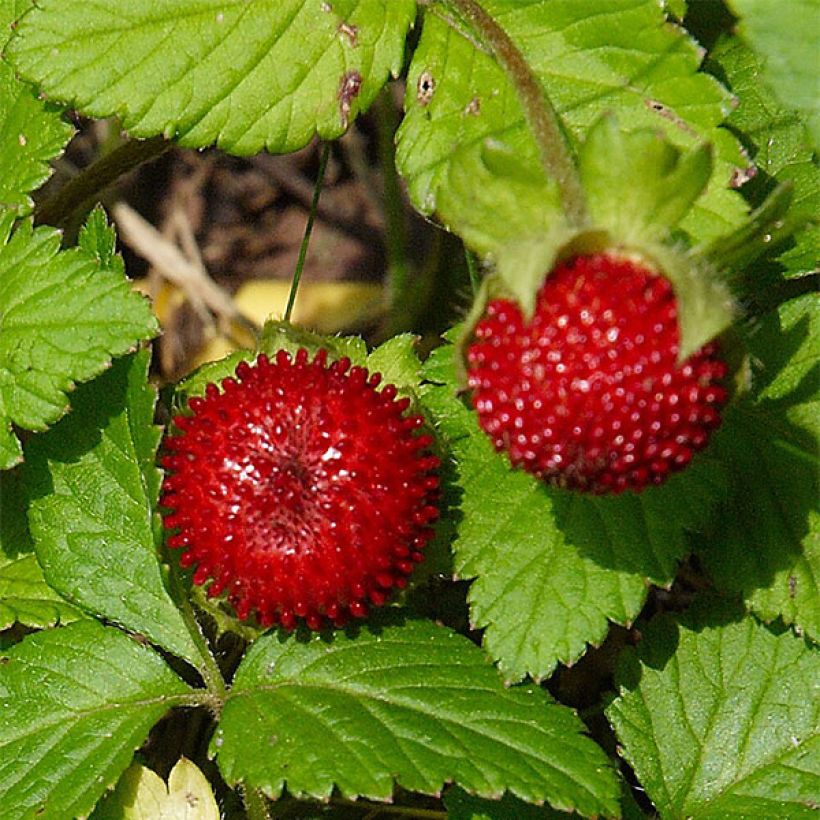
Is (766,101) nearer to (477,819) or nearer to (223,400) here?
(223,400)

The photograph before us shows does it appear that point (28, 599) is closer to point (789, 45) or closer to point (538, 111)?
point (538, 111)

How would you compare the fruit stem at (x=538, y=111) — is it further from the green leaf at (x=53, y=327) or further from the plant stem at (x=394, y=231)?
the plant stem at (x=394, y=231)

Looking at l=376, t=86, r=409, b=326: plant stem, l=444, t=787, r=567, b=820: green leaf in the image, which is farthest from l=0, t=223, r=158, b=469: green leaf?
l=376, t=86, r=409, b=326: plant stem

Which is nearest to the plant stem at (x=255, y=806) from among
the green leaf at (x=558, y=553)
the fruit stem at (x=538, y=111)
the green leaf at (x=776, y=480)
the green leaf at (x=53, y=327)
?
the green leaf at (x=558, y=553)

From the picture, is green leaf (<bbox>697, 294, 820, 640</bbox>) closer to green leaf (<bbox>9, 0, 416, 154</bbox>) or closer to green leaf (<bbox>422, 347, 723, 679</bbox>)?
green leaf (<bbox>422, 347, 723, 679</bbox>)

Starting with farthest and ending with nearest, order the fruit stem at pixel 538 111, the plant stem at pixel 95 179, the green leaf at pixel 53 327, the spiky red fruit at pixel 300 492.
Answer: the plant stem at pixel 95 179 < the green leaf at pixel 53 327 < the spiky red fruit at pixel 300 492 < the fruit stem at pixel 538 111

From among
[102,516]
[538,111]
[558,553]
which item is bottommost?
[102,516]

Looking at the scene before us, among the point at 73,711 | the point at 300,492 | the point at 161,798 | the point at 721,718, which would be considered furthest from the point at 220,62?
the point at 721,718
